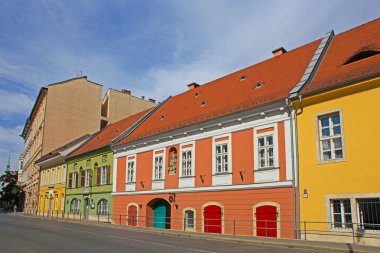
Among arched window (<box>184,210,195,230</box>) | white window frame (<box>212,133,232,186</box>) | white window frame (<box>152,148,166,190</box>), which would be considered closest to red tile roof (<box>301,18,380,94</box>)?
white window frame (<box>212,133,232,186</box>)

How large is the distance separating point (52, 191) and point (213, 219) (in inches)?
1171

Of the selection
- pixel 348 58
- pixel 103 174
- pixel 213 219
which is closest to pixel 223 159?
pixel 213 219

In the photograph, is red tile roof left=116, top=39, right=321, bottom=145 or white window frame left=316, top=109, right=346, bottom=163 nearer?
white window frame left=316, top=109, right=346, bottom=163

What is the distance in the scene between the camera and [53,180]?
45938 millimetres

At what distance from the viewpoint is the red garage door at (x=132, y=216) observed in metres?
28.6

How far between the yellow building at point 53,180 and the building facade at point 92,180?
1.52 meters

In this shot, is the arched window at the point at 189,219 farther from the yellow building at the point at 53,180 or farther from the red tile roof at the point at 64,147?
the red tile roof at the point at 64,147

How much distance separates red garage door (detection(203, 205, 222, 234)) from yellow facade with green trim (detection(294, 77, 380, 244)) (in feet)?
17.7

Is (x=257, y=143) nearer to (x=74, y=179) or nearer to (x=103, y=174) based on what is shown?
(x=103, y=174)

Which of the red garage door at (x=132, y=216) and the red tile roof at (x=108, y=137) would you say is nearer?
the red garage door at (x=132, y=216)

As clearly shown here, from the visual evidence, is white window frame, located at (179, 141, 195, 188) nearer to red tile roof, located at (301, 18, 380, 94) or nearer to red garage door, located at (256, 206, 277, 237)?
red garage door, located at (256, 206, 277, 237)

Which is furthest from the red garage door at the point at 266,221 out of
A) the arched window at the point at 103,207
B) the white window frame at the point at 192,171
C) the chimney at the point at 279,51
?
the arched window at the point at 103,207

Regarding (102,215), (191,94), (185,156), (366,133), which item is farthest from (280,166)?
(102,215)

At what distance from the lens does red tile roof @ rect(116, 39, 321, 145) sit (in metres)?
21.0
